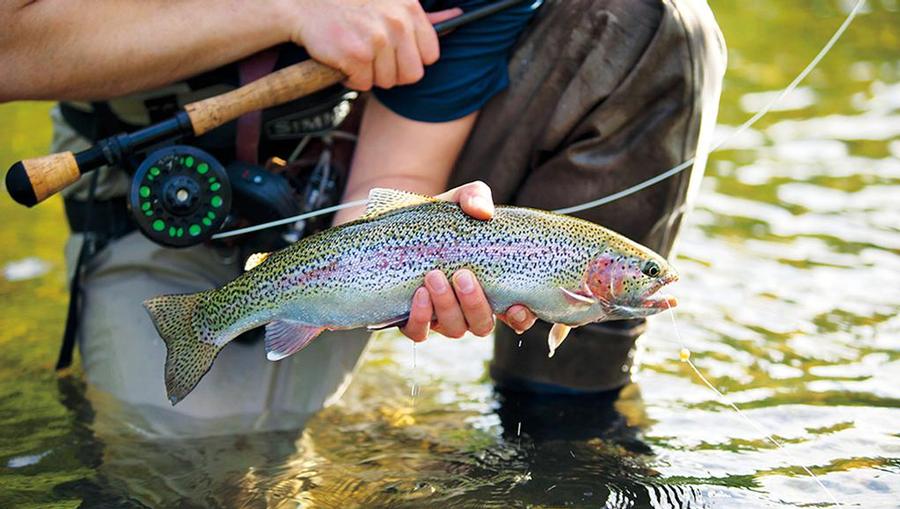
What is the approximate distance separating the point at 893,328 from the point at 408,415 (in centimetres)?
129

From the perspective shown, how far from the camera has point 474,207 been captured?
2.07 meters

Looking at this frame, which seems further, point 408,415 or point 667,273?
point 408,415

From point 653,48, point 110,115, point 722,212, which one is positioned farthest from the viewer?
point 722,212

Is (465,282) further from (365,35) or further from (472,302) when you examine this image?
(365,35)

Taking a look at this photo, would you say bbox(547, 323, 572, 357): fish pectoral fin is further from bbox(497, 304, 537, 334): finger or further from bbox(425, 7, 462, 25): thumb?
bbox(425, 7, 462, 25): thumb

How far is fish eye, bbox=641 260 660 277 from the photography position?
2.09 meters

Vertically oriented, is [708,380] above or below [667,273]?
below

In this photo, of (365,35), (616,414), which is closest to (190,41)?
(365,35)

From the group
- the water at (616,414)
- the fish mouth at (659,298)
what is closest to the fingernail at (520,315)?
the fish mouth at (659,298)

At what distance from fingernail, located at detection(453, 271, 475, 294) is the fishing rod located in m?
0.58

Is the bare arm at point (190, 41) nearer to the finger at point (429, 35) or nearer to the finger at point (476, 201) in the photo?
the finger at point (429, 35)

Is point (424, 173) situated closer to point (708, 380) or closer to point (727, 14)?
point (708, 380)

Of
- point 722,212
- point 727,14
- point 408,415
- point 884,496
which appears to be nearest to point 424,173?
point 408,415

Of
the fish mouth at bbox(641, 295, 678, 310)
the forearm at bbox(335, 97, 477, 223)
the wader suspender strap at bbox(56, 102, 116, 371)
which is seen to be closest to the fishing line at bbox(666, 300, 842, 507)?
the fish mouth at bbox(641, 295, 678, 310)
